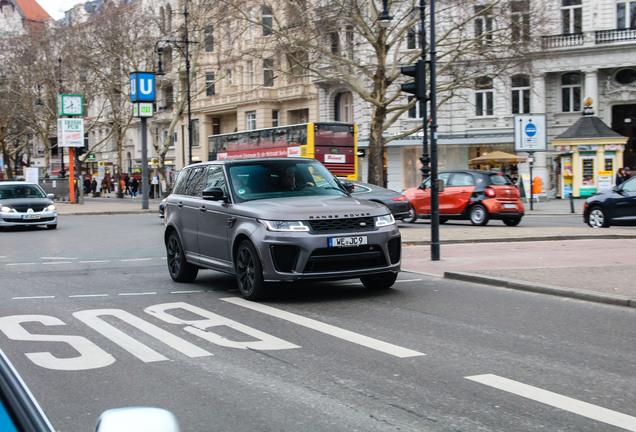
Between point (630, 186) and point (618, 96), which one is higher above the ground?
point (618, 96)

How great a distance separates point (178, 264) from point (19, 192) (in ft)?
55.5

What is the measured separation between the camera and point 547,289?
32.0 feet

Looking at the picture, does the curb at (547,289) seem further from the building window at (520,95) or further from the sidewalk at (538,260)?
the building window at (520,95)

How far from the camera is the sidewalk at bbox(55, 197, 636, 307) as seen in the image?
32.4ft

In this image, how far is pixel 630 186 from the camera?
68.8 ft

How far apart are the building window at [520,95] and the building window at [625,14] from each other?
19.0 ft

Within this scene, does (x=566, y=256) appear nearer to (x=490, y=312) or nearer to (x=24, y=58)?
(x=490, y=312)

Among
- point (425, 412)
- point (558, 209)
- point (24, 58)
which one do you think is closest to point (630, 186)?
point (558, 209)

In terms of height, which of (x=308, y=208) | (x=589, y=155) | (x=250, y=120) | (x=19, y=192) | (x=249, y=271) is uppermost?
(x=250, y=120)

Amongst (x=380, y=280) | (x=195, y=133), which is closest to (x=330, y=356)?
(x=380, y=280)

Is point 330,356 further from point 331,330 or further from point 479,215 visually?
point 479,215

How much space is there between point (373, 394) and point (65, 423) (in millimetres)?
1918

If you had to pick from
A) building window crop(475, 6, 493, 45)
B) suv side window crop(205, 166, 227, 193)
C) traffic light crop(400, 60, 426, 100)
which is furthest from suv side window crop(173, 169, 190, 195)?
building window crop(475, 6, 493, 45)

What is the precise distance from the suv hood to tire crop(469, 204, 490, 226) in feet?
47.2
